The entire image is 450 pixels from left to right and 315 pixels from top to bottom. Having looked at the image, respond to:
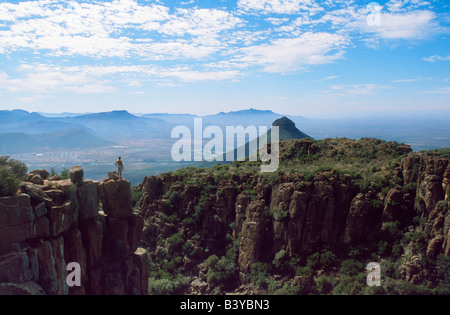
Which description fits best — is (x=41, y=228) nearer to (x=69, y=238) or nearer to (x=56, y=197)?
(x=56, y=197)

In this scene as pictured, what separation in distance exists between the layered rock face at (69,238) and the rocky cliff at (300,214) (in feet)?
29.6

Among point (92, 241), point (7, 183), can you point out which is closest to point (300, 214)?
point (92, 241)

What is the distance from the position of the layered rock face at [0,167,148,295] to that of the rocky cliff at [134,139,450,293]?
355 inches

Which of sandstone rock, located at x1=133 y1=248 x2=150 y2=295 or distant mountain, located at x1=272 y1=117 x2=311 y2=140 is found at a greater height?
distant mountain, located at x1=272 y1=117 x2=311 y2=140

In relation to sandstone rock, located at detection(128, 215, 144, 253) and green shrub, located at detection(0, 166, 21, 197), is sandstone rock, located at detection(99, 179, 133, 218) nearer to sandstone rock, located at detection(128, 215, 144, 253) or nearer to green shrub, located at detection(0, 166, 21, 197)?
sandstone rock, located at detection(128, 215, 144, 253)

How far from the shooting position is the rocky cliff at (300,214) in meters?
23.1

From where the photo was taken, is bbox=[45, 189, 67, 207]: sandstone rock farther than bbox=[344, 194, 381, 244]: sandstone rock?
No

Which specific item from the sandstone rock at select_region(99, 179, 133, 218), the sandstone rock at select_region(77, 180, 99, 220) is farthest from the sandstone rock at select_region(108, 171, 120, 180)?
the sandstone rock at select_region(77, 180, 99, 220)

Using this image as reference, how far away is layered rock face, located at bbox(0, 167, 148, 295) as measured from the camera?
13133 millimetres

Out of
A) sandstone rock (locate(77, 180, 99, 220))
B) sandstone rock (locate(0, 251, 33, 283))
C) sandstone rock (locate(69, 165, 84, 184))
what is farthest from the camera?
sandstone rock (locate(77, 180, 99, 220))

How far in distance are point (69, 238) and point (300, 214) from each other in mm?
16790

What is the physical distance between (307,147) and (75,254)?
29.4 meters

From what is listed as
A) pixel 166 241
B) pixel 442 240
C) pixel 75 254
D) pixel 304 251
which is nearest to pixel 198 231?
pixel 166 241

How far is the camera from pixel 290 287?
2322 centimetres
